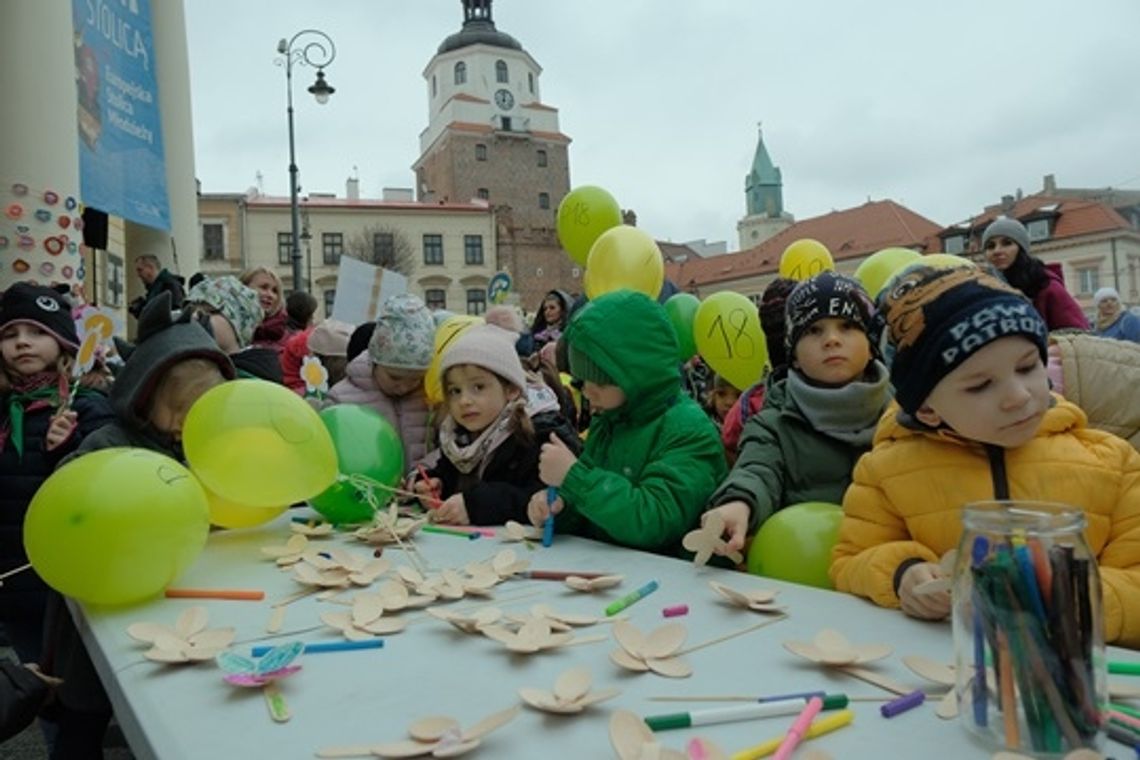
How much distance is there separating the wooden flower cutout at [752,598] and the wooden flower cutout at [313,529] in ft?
4.05

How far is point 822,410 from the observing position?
2045 millimetres

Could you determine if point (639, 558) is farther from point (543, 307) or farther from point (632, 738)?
point (543, 307)

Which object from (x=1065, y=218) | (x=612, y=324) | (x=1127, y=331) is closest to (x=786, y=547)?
(x=612, y=324)

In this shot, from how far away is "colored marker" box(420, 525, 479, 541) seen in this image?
212 cm

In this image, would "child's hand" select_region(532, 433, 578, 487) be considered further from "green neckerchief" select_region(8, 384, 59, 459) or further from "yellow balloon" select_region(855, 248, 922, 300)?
"yellow balloon" select_region(855, 248, 922, 300)

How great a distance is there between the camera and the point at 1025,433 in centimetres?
131

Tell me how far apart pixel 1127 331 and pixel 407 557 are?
622 cm

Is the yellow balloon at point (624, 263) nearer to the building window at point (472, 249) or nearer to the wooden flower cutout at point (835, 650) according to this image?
the wooden flower cutout at point (835, 650)

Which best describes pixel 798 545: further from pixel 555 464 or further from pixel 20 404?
pixel 20 404

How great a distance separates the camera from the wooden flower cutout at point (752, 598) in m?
1.34

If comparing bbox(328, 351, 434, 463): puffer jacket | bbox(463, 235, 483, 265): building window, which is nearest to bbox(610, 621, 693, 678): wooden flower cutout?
bbox(328, 351, 434, 463): puffer jacket

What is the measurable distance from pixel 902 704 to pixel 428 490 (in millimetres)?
1809

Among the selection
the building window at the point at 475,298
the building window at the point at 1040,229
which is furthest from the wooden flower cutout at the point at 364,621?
the building window at the point at 475,298

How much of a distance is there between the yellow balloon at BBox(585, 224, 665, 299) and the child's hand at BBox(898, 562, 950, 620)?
2578 millimetres
